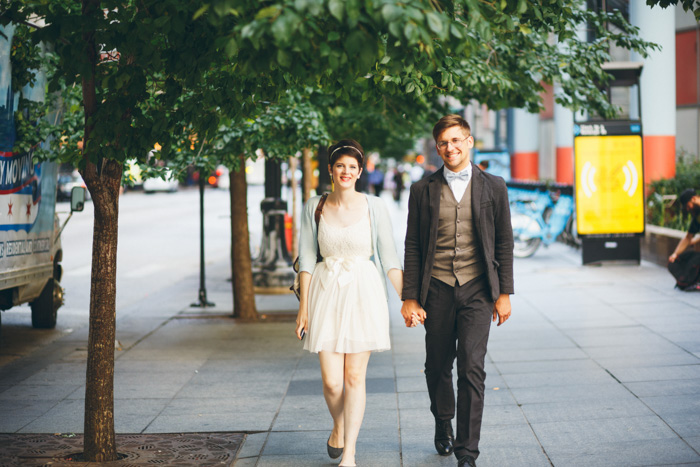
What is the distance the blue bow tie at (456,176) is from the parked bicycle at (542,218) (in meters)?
12.8

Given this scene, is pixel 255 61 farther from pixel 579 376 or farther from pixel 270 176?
pixel 270 176

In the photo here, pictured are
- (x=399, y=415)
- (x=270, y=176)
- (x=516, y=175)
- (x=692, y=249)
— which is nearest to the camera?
(x=399, y=415)

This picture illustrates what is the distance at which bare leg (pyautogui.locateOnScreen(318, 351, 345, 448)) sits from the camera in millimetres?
5074

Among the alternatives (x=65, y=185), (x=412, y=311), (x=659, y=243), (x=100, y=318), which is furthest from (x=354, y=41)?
(x=65, y=185)

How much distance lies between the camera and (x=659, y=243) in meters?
15.3

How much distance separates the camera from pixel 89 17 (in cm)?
507

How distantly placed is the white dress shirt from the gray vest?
26mm

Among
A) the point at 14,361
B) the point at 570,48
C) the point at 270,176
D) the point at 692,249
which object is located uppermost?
the point at 570,48

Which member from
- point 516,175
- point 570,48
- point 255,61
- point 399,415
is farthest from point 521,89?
point 516,175

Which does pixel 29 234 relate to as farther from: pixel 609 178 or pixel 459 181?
pixel 609 178

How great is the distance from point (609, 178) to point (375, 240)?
34.4 ft

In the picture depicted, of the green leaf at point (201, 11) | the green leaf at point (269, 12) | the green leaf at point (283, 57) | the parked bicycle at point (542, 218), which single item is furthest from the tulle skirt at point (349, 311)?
the parked bicycle at point (542, 218)

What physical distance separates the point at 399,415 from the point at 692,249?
263 inches

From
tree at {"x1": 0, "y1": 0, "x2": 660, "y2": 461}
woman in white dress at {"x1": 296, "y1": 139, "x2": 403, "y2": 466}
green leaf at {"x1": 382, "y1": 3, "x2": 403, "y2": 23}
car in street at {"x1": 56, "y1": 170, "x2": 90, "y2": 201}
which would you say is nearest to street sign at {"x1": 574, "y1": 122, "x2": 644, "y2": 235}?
tree at {"x1": 0, "y1": 0, "x2": 660, "y2": 461}
